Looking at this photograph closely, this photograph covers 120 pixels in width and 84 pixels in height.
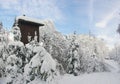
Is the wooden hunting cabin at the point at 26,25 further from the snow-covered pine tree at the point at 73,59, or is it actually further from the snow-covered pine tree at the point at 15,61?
the snow-covered pine tree at the point at 15,61

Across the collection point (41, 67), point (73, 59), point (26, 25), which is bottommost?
point (73, 59)

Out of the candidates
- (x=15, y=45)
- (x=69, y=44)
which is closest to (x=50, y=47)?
(x=69, y=44)

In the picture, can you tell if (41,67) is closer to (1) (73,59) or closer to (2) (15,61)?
(2) (15,61)

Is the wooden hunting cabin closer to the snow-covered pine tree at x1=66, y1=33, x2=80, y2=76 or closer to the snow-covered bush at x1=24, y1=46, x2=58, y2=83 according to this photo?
the snow-covered pine tree at x1=66, y1=33, x2=80, y2=76

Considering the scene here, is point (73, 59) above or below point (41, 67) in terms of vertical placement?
below

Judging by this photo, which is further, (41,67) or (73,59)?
(73,59)

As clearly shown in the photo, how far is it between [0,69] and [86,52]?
19.5m

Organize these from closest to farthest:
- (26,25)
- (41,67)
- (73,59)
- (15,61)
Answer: (41,67)
(15,61)
(26,25)
(73,59)

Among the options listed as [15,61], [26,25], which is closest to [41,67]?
[15,61]

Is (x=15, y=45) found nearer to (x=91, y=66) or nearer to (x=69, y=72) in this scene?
(x=69, y=72)

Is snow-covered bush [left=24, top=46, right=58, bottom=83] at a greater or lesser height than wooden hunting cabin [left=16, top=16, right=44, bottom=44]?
lesser

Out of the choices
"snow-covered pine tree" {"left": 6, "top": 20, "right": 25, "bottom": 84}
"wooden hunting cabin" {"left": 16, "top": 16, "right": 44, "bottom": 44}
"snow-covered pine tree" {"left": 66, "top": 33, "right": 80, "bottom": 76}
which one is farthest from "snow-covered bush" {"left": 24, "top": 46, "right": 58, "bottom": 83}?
"snow-covered pine tree" {"left": 66, "top": 33, "right": 80, "bottom": 76}

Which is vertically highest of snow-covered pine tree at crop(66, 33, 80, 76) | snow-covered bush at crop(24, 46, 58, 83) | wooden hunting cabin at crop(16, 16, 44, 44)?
wooden hunting cabin at crop(16, 16, 44, 44)

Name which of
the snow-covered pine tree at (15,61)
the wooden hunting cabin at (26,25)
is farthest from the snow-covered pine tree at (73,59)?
the snow-covered pine tree at (15,61)
